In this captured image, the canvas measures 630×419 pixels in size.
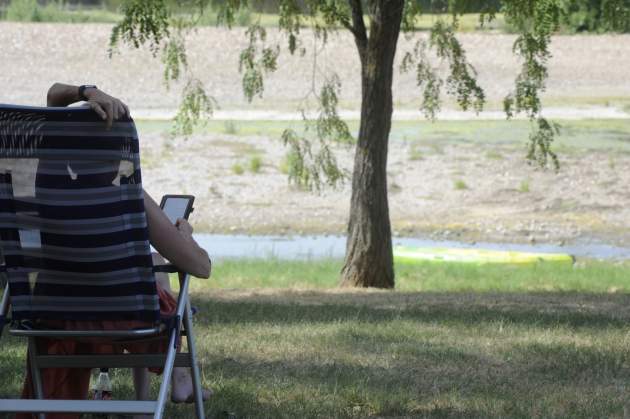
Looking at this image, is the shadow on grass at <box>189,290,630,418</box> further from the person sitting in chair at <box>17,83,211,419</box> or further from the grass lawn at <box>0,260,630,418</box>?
the person sitting in chair at <box>17,83,211,419</box>

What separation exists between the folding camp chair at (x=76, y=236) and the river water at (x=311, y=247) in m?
12.2

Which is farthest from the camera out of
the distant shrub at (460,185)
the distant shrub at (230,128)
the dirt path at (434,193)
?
the distant shrub at (230,128)

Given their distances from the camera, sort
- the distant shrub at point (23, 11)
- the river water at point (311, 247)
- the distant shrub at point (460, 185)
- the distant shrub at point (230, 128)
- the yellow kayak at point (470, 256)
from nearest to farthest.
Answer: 1. the yellow kayak at point (470, 256)
2. the river water at point (311, 247)
3. the distant shrub at point (460, 185)
4. the distant shrub at point (230, 128)
5. the distant shrub at point (23, 11)

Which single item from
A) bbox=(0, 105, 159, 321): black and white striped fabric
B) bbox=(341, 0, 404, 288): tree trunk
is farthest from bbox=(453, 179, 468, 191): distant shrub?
bbox=(0, 105, 159, 321): black and white striped fabric

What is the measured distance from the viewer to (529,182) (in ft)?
Result: 69.5

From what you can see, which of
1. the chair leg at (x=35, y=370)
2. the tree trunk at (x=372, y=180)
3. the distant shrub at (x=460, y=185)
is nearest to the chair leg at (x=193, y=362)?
the chair leg at (x=35, y=370)

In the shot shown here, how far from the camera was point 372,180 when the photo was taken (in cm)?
1195

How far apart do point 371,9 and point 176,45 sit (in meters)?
1.93

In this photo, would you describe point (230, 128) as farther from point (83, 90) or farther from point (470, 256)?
point (83, 90)

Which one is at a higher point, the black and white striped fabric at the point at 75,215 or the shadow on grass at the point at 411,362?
the black and white striped fabric at the point at 75,215

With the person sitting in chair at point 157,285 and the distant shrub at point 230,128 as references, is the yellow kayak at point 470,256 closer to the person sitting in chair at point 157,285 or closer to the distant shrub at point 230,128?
the distant shrub at point 230,128

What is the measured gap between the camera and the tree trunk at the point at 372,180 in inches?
467

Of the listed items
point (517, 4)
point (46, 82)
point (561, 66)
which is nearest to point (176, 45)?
point (517, 4)

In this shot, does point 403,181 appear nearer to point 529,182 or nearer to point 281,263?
point 529,182
